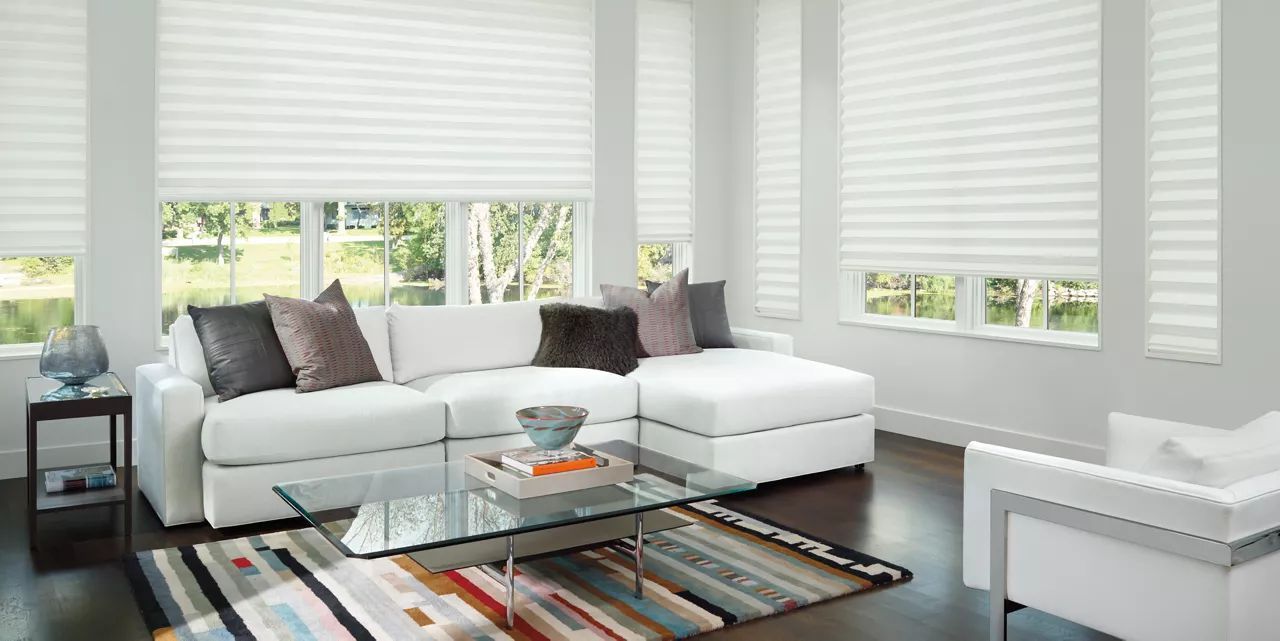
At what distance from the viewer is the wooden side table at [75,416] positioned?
4.26 m

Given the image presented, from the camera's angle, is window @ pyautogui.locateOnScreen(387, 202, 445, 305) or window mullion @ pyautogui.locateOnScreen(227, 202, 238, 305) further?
window @ pyautogui.locateOnScreen(387, 202, 445, 305)

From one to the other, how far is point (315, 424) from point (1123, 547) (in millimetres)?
3168

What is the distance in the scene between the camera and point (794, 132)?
7223 millimetres

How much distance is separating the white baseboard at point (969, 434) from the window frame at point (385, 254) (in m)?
2.17

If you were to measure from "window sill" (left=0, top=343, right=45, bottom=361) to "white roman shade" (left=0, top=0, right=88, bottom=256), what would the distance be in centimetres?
48

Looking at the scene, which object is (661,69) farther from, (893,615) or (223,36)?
(893,615)

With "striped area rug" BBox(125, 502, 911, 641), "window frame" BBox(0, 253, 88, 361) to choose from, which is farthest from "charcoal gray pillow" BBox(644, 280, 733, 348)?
"window frame" BBox(0, 253, 88, 361)

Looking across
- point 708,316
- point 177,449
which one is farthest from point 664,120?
point 177,449

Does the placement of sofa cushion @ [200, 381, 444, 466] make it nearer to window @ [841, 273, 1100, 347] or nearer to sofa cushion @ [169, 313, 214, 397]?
sofa cushion @ [169, 313, 214, 397]

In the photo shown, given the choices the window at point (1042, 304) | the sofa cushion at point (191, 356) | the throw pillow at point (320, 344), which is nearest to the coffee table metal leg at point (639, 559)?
the throw pillow at point (320, 344)

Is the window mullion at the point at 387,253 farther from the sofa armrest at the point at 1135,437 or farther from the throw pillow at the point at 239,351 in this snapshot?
the sofa armrest at the point at 1135,437

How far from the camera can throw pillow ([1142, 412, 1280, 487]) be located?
105 inches

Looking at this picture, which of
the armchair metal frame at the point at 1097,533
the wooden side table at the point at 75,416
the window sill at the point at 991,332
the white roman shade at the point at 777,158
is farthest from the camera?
the white roman shade at the point at 777,158

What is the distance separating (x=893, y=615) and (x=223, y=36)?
14.9ft
